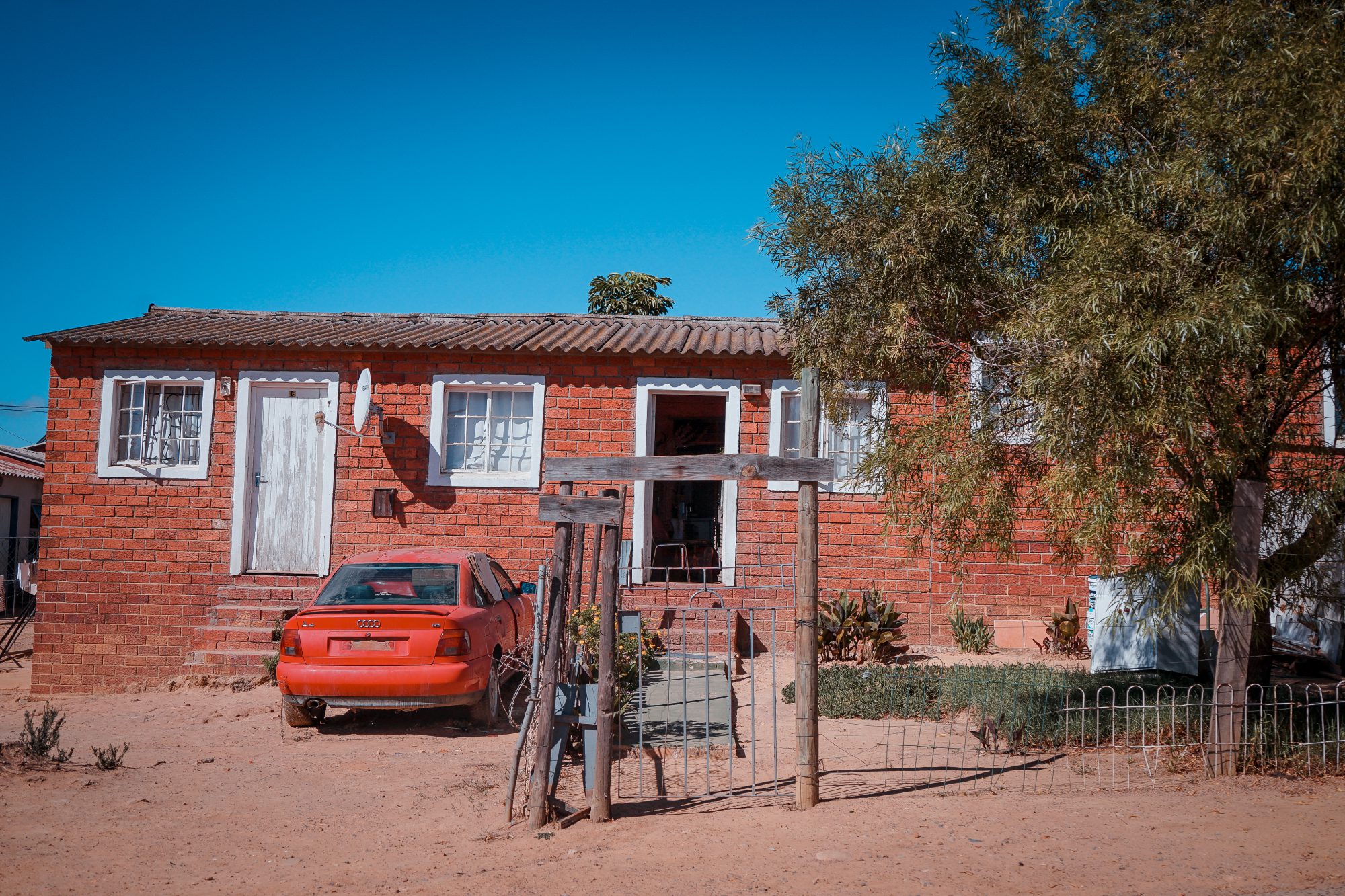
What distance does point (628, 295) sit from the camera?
2325 cm

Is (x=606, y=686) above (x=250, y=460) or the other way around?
the other way around

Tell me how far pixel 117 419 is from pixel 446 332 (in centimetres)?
420

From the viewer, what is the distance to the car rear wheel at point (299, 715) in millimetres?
8383

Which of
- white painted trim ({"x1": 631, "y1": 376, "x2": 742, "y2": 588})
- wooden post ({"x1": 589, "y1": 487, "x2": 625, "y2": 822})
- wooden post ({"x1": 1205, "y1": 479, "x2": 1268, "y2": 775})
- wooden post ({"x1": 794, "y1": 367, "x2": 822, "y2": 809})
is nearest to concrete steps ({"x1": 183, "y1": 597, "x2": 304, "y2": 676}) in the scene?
white painted trim ({"x1": 631, "y1": 376, "x2": 742, "y2": 588})

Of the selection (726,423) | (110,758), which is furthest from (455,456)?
(110,758)

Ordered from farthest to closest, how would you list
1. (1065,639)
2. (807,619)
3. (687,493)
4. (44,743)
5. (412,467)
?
(687,493) < (412,467) < (1065,639) < (44,743) < (807,619)

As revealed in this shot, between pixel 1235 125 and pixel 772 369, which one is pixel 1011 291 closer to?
pixel 1235 125

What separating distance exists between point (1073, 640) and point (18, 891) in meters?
10.0

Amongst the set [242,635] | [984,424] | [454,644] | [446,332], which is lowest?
[242,635]

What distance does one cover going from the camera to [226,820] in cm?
583

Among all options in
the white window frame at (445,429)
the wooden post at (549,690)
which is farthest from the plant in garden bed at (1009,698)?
the white window frame at (445,429)

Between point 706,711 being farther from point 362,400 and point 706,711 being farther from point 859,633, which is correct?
point 362,400

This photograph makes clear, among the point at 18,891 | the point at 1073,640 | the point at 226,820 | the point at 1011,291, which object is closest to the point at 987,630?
the point at 1073,640

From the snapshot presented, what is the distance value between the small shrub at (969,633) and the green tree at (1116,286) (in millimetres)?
3431
